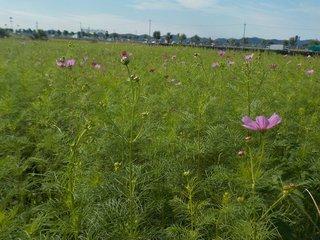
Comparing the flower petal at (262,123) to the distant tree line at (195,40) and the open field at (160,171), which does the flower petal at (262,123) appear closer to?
the open field at (160,171)

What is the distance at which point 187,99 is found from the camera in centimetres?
325

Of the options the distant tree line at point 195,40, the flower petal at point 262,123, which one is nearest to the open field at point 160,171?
the flower petal at point 262,123

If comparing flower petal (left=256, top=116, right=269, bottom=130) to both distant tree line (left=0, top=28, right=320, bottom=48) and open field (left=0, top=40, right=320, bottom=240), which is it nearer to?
open field (left=0, top=40, right=320, bottom=240)

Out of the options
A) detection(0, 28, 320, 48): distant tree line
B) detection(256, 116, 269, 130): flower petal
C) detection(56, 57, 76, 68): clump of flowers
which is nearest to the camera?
detection(256, 116, 269, 130): flower petal

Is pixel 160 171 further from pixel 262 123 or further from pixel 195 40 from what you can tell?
pixel 195 40

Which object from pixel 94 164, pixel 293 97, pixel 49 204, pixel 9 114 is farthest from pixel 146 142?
pixel 293 97

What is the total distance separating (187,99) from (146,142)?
984mm

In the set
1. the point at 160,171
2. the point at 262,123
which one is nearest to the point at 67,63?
the point at 160,171

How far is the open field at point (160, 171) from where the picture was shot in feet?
5.43

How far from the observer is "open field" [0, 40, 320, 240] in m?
1.65

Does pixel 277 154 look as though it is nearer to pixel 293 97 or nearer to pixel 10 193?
pixel 293 97

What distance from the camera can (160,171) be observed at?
2.08 m

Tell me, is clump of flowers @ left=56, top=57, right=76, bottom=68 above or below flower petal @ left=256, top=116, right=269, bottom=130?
below

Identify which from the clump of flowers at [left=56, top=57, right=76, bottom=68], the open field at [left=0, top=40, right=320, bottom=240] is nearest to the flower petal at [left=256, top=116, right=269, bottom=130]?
the open field at [left=0, top=40, right=320, bottom=240]
